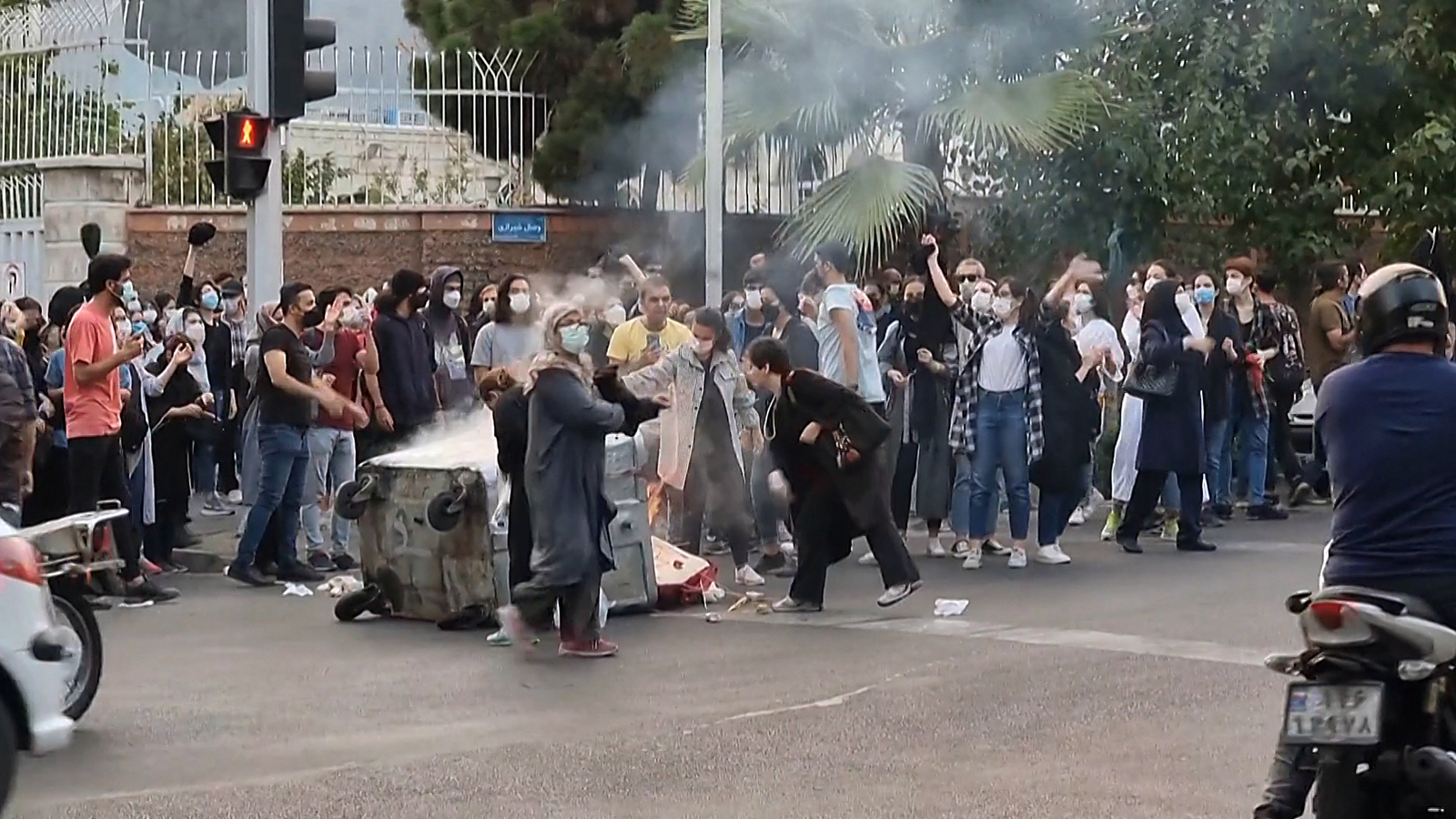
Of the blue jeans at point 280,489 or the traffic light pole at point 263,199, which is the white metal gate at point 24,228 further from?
the blue jeans at point 280,489

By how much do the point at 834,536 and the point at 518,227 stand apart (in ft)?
37.8

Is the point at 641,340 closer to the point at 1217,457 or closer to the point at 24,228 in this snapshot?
the point at 1217,457

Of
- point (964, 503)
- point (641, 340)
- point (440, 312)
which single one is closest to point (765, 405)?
point (641, 340)

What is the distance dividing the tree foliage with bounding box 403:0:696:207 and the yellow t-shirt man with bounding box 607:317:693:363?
30.8ft

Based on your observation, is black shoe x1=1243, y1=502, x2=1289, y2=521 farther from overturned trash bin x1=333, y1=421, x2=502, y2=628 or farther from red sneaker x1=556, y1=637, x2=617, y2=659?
red sneaker x1=556, y1=637, x2=617, y2=659

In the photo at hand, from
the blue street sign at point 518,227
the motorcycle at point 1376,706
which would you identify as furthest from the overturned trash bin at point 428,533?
the blue street sign at point 518,227

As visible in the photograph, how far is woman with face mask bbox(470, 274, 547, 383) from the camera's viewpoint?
14086 millimetres

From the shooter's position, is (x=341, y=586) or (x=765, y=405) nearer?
(x=341, y=586)

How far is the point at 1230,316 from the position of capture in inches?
582

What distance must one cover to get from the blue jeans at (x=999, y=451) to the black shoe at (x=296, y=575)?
381 centimetres

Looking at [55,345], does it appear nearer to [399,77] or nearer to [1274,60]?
[399,77]

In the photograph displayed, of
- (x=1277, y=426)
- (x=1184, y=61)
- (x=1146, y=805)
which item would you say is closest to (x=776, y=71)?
(x=1184, y=61)

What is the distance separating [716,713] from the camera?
338 inches

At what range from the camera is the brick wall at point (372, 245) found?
21.4 metres
